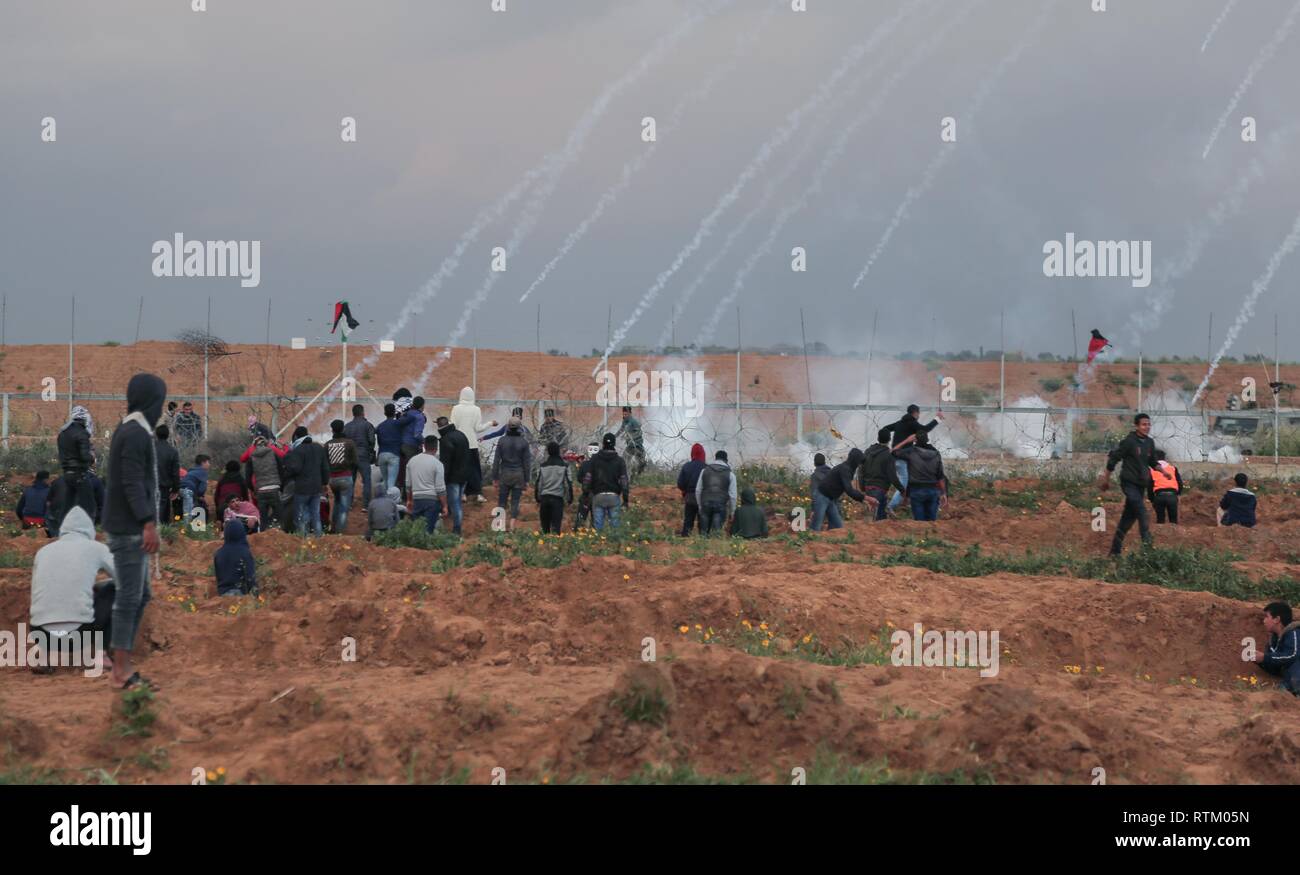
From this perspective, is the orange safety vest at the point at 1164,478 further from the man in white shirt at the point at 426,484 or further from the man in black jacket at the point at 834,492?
the man in white shirt at the point at 426,484

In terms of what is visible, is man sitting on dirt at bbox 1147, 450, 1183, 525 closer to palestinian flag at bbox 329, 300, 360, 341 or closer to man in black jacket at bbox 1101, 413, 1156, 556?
man in black jacket at bbox 1101, 413, 1156, 556

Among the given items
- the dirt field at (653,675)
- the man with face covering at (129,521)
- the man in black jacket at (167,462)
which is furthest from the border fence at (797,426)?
the man with face covering at (129,521)

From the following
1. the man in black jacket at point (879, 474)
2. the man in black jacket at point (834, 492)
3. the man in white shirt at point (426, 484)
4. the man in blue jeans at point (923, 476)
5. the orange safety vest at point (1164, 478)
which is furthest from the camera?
the orange safety vest at point (1164, 478)

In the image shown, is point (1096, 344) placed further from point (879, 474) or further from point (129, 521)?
point (129, 521)

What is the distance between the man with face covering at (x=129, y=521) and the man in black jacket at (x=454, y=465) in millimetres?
8686

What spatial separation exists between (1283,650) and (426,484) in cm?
979

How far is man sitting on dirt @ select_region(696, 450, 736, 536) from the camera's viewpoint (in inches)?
671

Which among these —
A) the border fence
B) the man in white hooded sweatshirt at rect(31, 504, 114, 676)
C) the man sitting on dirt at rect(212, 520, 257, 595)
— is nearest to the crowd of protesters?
the man sitting on dirt at rect(212, 520, 257, 595)

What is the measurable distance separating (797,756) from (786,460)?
21.7 metres

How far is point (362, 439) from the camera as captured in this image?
1764 centimetres

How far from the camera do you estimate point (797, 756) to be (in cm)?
687

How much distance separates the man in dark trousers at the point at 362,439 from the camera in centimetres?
1750
